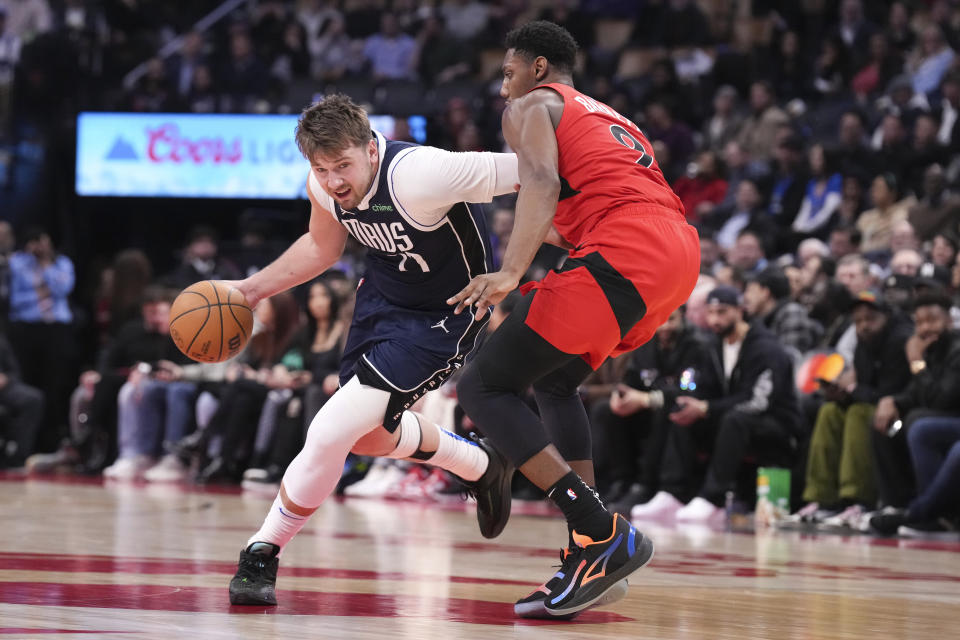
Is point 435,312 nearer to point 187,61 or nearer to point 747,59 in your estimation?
point 747,59

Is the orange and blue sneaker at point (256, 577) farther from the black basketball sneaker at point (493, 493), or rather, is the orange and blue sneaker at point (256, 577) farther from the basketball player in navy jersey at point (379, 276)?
the black basketball sneaker at point (493, 493)

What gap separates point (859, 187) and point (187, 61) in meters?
8.94

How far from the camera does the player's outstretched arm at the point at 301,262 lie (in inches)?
177

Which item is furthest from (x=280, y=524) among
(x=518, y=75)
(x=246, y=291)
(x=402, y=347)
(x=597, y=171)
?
(x=518, y=75)

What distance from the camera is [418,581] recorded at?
464cm

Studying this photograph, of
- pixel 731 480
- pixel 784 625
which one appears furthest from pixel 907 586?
pixel 731 480

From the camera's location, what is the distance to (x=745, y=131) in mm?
13508

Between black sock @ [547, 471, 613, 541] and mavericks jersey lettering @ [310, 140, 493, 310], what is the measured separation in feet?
2.87

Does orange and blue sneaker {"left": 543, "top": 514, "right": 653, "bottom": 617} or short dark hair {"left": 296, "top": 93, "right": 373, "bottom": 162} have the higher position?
short dark hair {"left": 296, "top": 93, "right": 373, "bottom": 162}

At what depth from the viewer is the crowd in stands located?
332 inches

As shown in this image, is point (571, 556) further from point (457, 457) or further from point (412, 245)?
point (412, 245)

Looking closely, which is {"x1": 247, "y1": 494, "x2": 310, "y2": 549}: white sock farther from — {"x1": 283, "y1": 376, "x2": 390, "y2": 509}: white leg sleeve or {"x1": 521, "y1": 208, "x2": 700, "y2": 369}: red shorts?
{"x1": 521, "y1": 208, "x2": 700, "y2": 369}: red shorts

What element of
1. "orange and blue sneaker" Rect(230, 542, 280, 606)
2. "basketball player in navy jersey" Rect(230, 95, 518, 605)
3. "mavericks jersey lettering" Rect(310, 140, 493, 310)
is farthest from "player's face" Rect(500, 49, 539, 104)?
"orange and blue sneaker" Rect(230, 542, 280, 606)

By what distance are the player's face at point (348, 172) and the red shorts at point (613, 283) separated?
61cm
